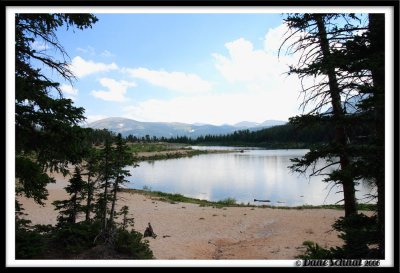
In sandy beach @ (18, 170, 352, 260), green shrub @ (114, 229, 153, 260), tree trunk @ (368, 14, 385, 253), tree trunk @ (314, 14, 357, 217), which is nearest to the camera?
tree trunk @ (368, 14, 385, 253)

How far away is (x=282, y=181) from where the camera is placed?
36594 millimetres

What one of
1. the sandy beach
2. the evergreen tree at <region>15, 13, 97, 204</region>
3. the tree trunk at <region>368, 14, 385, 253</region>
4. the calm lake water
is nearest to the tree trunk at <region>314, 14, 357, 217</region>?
the tree trunk at <region>368, 14, 385, 253</region>

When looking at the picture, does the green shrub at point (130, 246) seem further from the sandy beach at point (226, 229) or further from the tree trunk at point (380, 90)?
the tree trunk at point (380, 90)

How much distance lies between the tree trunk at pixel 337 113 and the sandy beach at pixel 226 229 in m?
1.28

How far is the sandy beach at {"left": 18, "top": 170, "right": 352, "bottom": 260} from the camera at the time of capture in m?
12.1

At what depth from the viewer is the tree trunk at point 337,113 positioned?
18.4ft

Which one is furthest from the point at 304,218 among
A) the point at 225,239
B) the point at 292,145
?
the point at 292,145

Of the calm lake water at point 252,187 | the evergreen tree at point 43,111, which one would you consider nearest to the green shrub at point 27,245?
the evergreen tree at point 43,111

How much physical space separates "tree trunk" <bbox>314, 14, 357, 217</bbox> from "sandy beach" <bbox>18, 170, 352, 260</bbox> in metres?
1.28

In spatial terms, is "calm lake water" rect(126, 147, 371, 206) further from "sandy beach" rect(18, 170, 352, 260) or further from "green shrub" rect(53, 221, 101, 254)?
"green shrub" rect(53, 221, 101, 254)

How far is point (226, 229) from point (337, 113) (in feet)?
39.3
